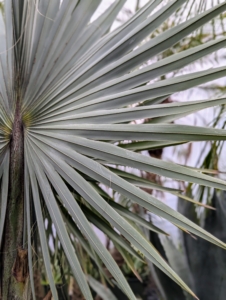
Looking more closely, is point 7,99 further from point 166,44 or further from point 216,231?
point 216,231

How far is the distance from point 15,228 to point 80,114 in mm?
246

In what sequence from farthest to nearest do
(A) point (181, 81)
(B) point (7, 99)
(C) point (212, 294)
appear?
(C) point (212, 294)
(B) point (7, 99)
(A) point (181, 81)

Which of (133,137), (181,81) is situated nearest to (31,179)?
(133,137)

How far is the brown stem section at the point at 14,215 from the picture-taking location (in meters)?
0.60

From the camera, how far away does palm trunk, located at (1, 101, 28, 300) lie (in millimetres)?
597

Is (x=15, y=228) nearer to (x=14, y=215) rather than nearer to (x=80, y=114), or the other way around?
(x=14, y=215)

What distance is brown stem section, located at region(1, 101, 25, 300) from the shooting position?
0.60 metres

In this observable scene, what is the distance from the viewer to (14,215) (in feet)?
2.02

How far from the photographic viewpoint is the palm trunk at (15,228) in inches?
23.5

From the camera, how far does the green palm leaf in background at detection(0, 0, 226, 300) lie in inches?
19.7

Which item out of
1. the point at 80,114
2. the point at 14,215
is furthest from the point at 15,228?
the point at 80,114

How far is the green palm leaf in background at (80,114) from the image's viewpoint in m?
0.50

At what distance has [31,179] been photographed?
57 centimetres

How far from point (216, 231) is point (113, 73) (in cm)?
63
